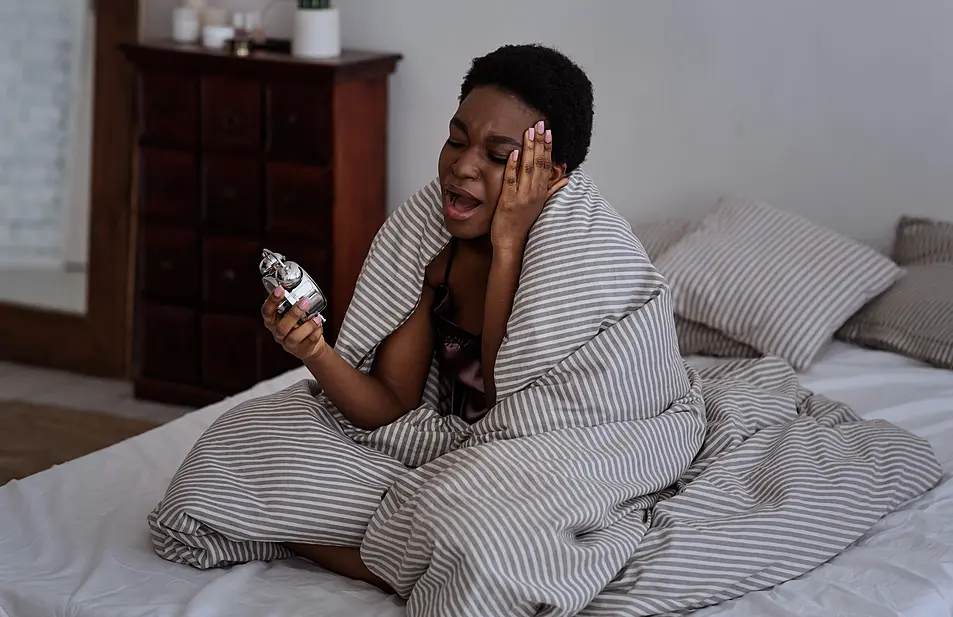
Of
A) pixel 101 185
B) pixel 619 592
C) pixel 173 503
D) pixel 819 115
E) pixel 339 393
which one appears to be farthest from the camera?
pixel 101 185

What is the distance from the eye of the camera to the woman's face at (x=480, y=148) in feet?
5.47

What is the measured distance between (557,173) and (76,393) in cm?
228

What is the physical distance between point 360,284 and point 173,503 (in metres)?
0.47

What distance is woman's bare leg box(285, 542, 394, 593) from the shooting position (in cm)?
155

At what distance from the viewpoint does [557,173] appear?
176cm

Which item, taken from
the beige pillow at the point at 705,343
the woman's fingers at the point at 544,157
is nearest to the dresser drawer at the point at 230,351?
the beige pillow at the point at 705,343

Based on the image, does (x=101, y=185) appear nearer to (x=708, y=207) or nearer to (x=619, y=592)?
(x=708, y=207)

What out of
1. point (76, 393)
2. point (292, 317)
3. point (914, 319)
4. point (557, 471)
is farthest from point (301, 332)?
point (76, 393)

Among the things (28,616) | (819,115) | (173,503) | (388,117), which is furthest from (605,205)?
(388,117)

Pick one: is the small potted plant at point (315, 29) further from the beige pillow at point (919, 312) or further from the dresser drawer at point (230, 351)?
the beige pillow at point (919, 312)

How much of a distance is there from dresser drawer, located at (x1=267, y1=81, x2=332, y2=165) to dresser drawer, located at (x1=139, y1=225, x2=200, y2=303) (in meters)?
0.39

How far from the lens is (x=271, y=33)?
3486 millimetres

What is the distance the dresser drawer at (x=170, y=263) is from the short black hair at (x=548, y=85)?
176 centimetres

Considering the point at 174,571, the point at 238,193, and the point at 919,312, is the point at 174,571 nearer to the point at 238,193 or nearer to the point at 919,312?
the point at 919,312
